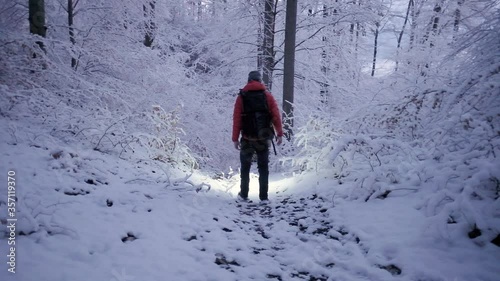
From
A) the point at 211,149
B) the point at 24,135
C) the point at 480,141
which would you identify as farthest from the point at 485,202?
the point at 211,149

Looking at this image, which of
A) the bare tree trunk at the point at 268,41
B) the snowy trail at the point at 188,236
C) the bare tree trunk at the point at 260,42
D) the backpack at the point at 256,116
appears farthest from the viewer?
the bare tree trunk at the point at 260,42

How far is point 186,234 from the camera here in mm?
3355

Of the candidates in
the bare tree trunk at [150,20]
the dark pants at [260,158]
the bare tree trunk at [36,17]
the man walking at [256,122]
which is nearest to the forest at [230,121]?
the bare tree trunk at [36,17]

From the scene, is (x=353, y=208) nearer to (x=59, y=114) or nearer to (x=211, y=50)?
(x=59, y=114)

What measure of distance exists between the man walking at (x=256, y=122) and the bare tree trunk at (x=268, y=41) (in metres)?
5.25

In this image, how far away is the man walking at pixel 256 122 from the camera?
17.6 feet

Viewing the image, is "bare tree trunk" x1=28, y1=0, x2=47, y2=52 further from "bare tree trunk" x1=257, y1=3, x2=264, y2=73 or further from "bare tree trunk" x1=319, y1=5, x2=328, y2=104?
"bare tree trunk" x1=319, y1=5, x2=328, y2=104

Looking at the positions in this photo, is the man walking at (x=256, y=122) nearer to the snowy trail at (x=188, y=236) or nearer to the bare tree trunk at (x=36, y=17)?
the snowy trail at (x=188, y=236)

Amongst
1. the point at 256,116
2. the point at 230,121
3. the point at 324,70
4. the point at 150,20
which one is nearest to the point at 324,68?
the point at 324,70

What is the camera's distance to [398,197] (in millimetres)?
3844

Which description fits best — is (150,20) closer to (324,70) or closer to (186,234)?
(324,70)

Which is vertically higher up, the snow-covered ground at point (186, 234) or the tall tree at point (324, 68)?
the tall tree at point (324, 68)

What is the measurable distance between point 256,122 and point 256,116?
4.4 inches


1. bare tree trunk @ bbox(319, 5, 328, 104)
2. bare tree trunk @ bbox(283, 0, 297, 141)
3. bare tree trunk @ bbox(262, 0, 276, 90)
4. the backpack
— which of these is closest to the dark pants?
the backpack
